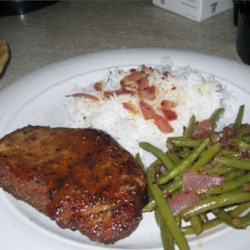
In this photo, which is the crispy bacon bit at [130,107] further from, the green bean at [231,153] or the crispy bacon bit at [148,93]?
A: the green bean at [231,153]

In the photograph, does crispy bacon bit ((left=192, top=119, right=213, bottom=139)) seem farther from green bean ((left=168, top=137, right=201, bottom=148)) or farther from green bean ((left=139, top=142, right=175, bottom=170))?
green bean ((left=139, top=142, right=175, bottom=170))

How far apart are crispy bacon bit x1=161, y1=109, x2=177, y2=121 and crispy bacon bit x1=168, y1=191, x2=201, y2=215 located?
78cm

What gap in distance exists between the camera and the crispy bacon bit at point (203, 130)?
245 centimetres

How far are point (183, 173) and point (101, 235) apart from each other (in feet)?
1.89

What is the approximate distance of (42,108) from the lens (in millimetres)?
2824

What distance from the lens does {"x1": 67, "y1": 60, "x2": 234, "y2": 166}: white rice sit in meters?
2.74

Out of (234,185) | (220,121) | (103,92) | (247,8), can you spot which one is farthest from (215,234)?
(247,8)

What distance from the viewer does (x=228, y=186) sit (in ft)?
6.76

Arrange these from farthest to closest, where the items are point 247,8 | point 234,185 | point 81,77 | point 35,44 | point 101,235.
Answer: point 35,44, point 247,8, point 81,77, point 234,185, point 101,235

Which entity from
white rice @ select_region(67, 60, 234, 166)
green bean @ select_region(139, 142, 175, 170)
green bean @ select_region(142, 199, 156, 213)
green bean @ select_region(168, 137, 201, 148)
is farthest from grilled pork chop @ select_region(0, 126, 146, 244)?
white rice @ select_region(67, 60, 234, 166)

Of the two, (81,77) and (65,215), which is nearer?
(65,215)

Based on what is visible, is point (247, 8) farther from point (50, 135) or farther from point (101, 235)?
point (101, 235)

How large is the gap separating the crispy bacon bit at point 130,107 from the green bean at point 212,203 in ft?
3.26

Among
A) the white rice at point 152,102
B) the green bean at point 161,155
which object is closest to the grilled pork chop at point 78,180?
the green bean at point 161,155
